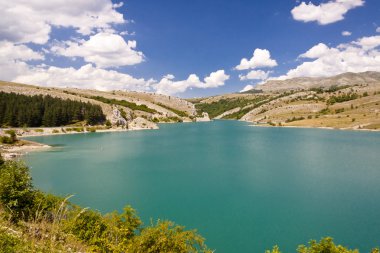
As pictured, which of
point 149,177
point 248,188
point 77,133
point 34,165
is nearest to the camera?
point 248,188

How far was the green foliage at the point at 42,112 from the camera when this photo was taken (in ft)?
431

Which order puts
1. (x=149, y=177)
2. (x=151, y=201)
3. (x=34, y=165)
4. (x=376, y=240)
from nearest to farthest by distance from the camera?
(x=376, y=240) < (x=151, y=201) < (x=149, y=177) < (x=34, y=165)

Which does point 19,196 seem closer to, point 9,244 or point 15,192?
point 15,192

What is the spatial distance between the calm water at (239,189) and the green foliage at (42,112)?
226ft

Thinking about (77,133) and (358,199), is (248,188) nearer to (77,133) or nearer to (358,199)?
(358,199)

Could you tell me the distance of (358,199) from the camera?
3809 centimetres

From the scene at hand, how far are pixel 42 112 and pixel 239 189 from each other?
428 ft

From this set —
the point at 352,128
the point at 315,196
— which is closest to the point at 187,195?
the point at 315,196

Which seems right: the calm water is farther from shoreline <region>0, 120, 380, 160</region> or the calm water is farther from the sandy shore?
the sandy shore

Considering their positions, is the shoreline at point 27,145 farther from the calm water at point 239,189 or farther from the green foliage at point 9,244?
the green foliage at point 9,244

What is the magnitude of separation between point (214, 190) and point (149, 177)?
14149 millimetres

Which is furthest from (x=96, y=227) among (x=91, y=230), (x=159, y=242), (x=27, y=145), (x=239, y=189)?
(x=27, y=145)

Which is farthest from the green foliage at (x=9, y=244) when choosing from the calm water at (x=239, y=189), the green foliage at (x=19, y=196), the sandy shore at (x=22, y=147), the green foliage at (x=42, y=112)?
the green foliage at (x=42, y=112)

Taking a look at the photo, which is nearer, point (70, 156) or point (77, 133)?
point (70, 156)
